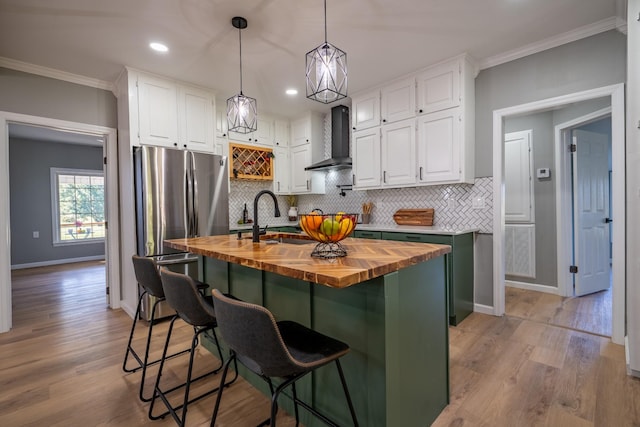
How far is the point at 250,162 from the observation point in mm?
4547

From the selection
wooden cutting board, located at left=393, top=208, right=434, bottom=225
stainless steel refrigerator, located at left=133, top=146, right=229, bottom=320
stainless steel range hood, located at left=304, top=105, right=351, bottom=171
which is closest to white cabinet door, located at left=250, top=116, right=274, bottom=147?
stainless steel range hood, located at left=304, top=105, right=351, bottom=171

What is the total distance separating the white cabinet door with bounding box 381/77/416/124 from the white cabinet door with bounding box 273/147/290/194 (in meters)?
1.88

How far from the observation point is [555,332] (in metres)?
2.76

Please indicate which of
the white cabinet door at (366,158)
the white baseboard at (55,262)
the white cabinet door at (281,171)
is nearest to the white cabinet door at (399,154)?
the white cabinet door at (366,158)

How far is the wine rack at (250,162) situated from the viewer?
14.3ft

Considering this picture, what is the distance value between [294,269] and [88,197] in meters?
7.91

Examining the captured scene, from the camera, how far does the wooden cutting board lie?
144 inches

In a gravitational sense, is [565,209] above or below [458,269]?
above

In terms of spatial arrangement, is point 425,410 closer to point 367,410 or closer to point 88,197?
point 367,410

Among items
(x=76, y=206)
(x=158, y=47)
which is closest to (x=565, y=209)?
(x=158, y=47)

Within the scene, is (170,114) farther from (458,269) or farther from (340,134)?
(458,269)

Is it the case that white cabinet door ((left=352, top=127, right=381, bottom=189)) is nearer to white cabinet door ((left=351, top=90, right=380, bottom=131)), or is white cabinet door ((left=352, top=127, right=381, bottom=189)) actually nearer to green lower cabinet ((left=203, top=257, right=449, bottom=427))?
white cabinet door ((left=351, top=90, right=380, bottom=131))

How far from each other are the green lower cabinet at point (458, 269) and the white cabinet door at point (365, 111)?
1495 mm

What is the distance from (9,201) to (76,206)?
153 inches
